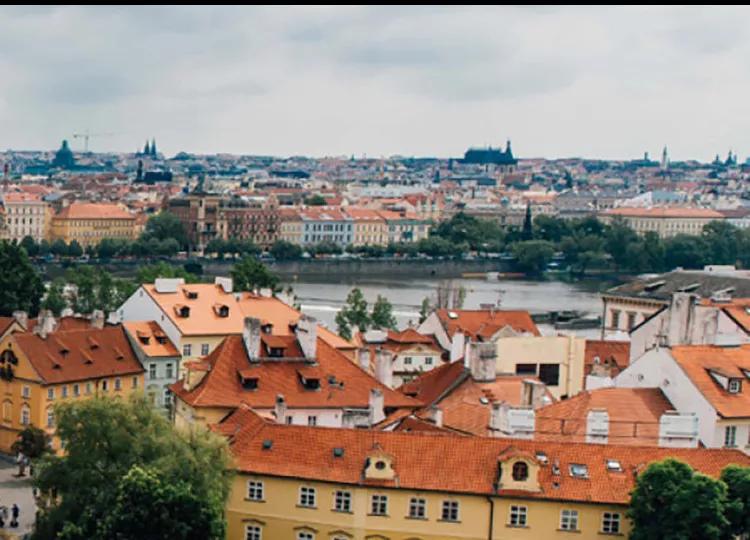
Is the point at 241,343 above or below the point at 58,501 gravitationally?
above

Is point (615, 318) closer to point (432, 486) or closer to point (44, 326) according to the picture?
point (44, 326)

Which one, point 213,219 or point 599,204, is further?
point 599,204

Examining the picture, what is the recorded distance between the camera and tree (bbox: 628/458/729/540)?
11109 mm

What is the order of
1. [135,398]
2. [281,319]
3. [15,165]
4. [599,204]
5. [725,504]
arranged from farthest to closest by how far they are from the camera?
[15,165], [599,204], [281,319], [135,398], [725,504]

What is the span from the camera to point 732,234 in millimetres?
81562

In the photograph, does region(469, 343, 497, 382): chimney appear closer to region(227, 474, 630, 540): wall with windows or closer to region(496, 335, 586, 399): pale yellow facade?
region(496, 335, 586, 399): pale yellow facade

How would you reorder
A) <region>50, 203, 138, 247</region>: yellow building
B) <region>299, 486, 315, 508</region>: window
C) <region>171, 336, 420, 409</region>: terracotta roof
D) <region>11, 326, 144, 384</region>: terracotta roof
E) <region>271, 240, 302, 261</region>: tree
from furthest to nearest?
1. <region>50, 203, 138, 247</region>: yellow building
2. <region>271, 240, 302, 261</region>: tree
3. <region>11, 326, 144, 384</region>: terracotta roof
4. <region>171, 336, 420, 409</region>: terracotta roof
5. <region>299, 486, 315, 508</region>: window

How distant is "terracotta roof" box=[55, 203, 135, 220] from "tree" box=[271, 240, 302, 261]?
9939 millimetres

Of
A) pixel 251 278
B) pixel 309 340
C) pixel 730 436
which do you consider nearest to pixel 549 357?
pixel 309 340

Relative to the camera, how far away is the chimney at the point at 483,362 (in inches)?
675

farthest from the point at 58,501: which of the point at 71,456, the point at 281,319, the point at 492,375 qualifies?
the point at 281,319

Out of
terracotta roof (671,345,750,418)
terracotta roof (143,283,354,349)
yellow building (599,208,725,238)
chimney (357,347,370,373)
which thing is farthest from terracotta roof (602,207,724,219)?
terracotta roof (671,345,750,418)

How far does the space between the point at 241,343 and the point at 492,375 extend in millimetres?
3051

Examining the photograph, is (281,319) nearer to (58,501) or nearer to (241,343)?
(241,343)
